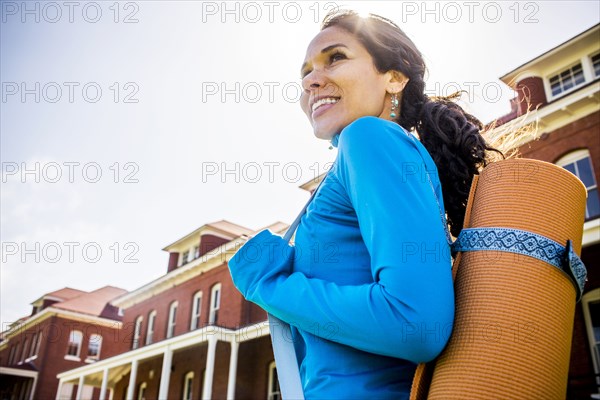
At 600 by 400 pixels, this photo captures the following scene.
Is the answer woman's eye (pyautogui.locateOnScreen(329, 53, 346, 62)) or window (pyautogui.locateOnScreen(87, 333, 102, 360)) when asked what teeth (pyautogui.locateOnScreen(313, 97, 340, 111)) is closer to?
woman's eye (pyautogui.locateOnScreen(329, 53, 346, 62))

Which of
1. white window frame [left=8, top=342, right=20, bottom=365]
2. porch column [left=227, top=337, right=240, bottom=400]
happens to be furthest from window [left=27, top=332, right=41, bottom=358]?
porch column [left=227, top=337, right=240, bottom=400]

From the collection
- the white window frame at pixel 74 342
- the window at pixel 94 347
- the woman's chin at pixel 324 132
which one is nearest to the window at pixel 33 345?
the white window frame at pixel 74 342

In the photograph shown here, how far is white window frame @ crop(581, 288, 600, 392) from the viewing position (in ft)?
38.0

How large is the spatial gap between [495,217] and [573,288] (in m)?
0.27

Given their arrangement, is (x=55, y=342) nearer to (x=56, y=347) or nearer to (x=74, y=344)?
(x=56, y=347)

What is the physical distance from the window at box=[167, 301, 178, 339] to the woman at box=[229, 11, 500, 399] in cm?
2831

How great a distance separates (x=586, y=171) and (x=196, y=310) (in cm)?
1997

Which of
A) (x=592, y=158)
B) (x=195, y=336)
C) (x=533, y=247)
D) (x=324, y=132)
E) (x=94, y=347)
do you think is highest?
(x=592, y=158)

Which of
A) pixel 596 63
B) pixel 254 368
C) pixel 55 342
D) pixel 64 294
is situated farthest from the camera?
pixel 64 294

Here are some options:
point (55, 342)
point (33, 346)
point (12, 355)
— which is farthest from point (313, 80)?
point (12, 355)

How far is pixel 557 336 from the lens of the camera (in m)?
1.18

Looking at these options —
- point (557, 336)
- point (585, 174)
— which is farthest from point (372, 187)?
point (585, 174)

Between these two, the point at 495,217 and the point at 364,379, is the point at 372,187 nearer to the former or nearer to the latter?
the point at 495,217

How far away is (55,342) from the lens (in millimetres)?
37688
